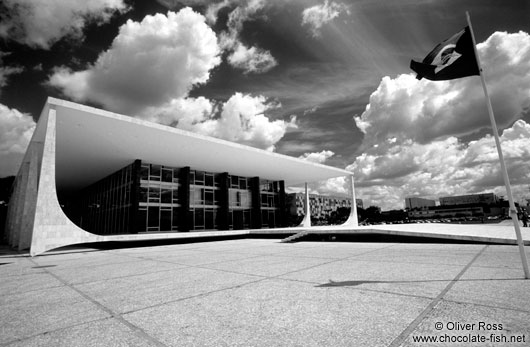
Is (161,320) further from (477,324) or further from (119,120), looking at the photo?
(119,120)

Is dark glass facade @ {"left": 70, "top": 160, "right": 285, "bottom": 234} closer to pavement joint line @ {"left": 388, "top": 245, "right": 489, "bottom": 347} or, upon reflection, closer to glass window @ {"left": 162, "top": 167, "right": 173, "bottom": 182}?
glass window @ {"left": 162, "top": 167, "right": 173, "bottom": 182}

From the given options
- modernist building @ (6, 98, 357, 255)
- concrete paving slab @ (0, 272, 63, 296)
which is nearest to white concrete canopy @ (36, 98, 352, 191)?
modernist building @ (6, 98, 357, 255)

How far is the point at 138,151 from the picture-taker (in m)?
23.4

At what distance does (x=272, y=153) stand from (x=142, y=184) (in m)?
13.6

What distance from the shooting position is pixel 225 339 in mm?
2852

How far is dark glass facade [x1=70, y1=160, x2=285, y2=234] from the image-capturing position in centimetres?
2689

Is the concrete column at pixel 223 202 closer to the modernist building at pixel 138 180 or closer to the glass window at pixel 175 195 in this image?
the modernist building at pixel 138 180

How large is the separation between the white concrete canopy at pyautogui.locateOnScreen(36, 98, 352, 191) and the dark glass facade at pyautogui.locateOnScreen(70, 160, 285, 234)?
1.40 metres

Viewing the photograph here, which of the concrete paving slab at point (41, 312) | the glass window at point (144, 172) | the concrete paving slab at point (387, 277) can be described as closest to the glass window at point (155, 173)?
the glass window at point (144, 172)

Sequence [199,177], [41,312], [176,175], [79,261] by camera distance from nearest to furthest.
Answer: [41,312]
[79,261]
[176,175]
[199,177]

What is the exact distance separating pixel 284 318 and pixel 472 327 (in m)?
2.09

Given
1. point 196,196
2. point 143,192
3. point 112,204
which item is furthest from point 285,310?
point 112,204

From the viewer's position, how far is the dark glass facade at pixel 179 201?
88.2ft

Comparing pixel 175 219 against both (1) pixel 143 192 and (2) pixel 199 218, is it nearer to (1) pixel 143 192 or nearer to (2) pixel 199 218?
(2) pixel 199 218
